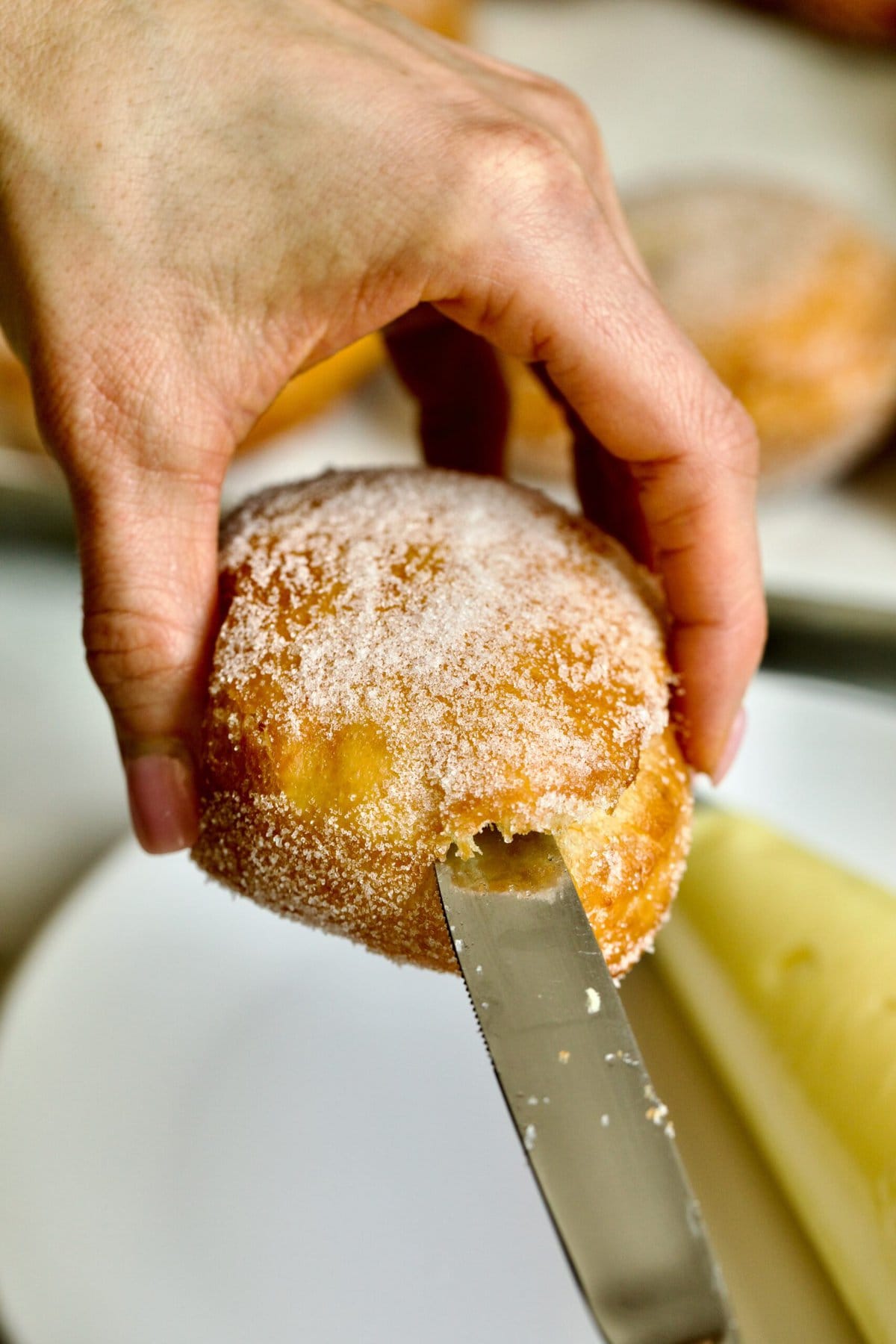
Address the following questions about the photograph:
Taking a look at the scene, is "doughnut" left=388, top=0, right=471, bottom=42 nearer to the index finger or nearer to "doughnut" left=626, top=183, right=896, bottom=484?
"doughnut" left=626, top=183, right=896, bottom=484

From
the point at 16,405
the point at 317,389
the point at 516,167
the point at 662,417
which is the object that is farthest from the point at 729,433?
the point at 16,405

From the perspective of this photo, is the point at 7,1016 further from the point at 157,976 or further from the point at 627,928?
the point at 627,928

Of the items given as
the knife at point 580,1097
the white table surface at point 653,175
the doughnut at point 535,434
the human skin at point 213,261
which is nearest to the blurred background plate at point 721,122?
the white table surface at point 653,175

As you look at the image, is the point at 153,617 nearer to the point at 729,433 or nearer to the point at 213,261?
the point at 213,261

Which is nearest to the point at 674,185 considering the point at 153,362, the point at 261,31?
the point at 261,31

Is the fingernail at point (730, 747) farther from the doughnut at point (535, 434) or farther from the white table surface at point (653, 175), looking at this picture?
the doughnut at point (535, 434)

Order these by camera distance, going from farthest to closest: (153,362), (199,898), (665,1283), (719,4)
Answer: (719,4) → (199,898) → (153,362) → (665,1283)
